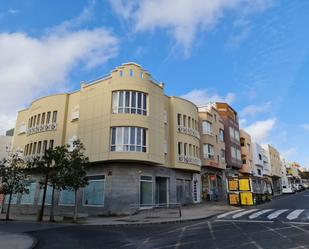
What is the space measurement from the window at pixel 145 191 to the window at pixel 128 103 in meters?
6.07

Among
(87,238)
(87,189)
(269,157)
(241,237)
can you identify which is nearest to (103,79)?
(87,189)

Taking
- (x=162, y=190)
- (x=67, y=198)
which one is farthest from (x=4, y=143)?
A: (x=162, y=190)

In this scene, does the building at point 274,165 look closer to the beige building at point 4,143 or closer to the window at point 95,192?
the window at point 95,192

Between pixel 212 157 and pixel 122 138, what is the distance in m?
17.3

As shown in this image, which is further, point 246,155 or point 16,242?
point 246,155

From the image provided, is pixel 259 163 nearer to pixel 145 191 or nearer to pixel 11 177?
pixel 145 191

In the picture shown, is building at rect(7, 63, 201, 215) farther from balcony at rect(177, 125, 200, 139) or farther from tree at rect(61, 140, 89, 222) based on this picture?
tree at rect(61, 140, 89, 222)

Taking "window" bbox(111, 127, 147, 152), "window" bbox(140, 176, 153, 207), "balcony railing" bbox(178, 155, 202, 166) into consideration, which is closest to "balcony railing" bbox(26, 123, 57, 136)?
"window" bbox(111, 127, 147, 152)

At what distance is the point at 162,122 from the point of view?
2853 cm

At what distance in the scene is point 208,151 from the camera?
37.8 metres

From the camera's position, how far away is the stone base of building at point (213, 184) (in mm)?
37406

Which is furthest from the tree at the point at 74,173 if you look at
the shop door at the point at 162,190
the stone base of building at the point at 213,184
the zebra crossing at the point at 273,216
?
the stone base of building at the point at 213,184

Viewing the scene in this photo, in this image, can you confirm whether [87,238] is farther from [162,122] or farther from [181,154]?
[181,154]

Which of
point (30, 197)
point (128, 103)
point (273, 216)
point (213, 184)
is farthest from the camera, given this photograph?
point (213, 184)
